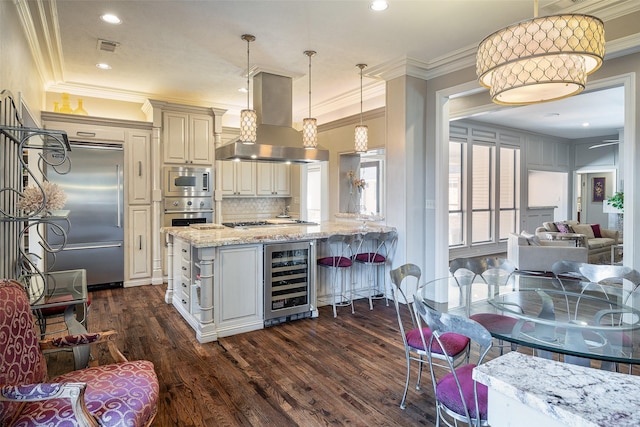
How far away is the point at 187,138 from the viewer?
580 centimetres

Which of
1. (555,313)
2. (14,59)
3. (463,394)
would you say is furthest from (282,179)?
(463,394)

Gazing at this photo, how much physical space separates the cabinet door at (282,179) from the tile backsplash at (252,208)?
252mm

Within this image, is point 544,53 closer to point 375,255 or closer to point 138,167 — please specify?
point 375,255

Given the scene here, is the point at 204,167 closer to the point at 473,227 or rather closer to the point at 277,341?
the point at 277,341

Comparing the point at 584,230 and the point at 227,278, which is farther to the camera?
the point at 584,230

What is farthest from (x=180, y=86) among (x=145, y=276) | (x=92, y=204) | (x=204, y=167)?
(x=145, y=276)

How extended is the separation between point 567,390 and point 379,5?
10.3ft

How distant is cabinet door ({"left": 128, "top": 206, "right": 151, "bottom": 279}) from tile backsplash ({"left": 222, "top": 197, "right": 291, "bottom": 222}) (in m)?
1.51

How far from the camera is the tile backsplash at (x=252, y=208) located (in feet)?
22.5

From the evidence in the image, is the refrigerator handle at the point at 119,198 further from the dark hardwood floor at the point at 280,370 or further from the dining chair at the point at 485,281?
the dining chair at the point at 485,281

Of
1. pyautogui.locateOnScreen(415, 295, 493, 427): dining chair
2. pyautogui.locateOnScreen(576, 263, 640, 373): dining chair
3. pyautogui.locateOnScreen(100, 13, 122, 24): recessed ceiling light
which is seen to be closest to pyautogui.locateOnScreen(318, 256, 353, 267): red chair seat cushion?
pyautogui.locateOnScreen(576, 263, 640, 373): dining chair

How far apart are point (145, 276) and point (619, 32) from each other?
6.21 m

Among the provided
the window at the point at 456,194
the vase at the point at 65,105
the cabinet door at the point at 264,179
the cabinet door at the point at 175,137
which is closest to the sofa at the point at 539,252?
the window at the point at 456,194

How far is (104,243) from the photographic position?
519cm
